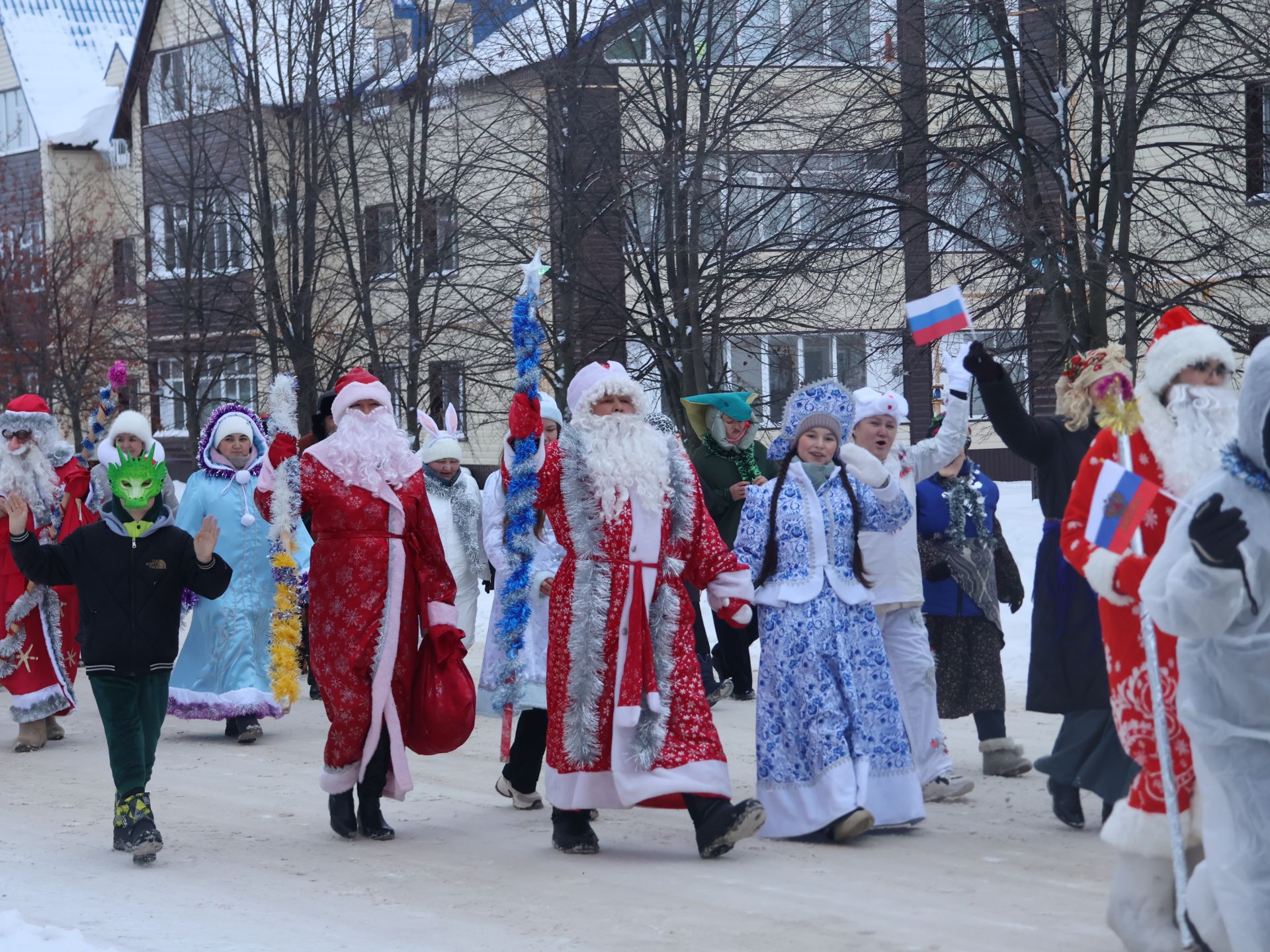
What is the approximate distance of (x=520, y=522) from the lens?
752 centimetres

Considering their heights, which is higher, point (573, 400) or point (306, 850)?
point (573, 400)

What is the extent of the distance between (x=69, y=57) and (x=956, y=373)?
140ft

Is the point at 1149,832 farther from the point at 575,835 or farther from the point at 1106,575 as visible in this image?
the point at 575,835

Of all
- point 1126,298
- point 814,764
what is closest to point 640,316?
point 1126,298

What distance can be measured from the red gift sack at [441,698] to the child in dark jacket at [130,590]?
0.91 m

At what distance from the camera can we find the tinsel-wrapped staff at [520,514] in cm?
731

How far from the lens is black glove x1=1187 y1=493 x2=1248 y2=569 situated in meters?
3.97

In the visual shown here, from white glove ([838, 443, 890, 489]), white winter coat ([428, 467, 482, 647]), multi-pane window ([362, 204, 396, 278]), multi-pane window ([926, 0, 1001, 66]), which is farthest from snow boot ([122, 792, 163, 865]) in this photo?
multi-pane window ([362, 204, 396, 278])

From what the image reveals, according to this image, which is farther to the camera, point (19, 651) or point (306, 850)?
point (19, 651)

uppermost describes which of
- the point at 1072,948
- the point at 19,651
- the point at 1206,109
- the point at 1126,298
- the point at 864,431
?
the point at 1206,109

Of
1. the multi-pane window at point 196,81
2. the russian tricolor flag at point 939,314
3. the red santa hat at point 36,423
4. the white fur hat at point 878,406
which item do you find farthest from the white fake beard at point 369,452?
the multi-pane window at point 196,81

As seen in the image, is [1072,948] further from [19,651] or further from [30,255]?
[30,255]

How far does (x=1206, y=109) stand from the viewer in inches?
581

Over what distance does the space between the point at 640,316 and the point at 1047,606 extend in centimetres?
1079
